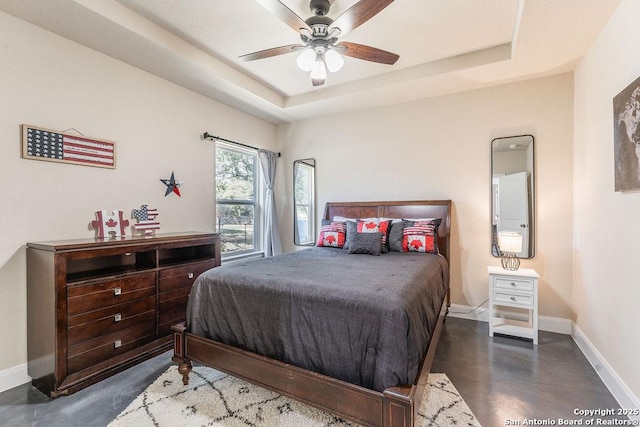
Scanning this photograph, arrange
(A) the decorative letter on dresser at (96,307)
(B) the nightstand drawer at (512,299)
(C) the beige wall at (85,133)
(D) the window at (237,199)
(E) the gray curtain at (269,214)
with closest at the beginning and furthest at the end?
(A) the decorative letter on dresser at (96,307) < (C) the beige wall at (85,133) < (B) the nightstand drawer at (512,299) < (D) the window at (237,199) < (E) the gray curtain at (269,214)

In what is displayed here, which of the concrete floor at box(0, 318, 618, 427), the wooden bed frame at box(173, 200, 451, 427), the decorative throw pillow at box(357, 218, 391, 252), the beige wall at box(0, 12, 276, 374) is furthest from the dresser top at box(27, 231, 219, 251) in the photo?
the decorative throw pillow at box(357, 218, 391, 252)

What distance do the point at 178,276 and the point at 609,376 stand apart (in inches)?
134

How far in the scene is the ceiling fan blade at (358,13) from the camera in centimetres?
167

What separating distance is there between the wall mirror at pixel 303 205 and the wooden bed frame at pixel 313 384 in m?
2.62

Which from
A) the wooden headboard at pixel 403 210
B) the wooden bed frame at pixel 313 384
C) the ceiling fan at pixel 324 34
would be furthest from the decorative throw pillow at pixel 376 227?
the ceiling fan at pixel 324 34

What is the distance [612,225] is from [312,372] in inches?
89.4

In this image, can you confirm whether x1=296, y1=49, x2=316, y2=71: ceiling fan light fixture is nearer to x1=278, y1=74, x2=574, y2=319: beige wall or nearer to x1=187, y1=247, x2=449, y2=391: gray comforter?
x1=187, y1=247, x2=449, y2=391: gray comforter

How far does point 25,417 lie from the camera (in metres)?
1.78

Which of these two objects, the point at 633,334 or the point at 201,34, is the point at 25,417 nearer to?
the point at 201,34

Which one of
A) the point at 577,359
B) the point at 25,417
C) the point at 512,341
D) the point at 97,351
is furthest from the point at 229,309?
the point at 577,359

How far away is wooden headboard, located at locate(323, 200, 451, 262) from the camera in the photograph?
3.44 metres

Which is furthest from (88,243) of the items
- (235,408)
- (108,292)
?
(235,408)

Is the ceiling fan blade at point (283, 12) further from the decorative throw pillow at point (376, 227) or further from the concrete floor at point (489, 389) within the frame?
the concrete floor at point (489, 389)

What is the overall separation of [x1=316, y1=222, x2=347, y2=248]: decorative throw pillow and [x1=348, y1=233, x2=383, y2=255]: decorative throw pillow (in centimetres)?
38
